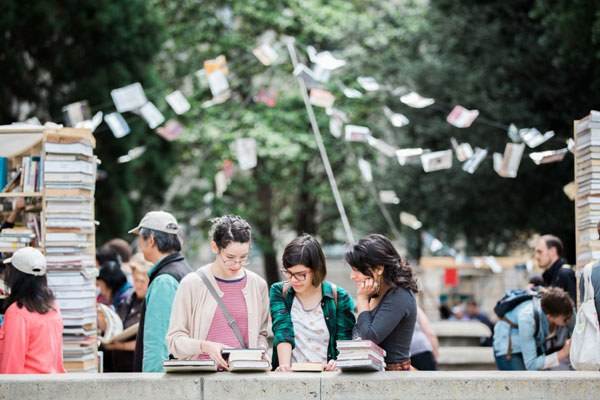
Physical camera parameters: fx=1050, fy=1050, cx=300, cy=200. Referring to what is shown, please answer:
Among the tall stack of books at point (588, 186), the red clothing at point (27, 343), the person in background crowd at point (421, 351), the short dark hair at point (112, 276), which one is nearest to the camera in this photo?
the red clothing at point (27, 343)

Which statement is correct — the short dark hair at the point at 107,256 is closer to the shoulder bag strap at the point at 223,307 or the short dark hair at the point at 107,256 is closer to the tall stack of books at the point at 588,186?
the shoulder bag strap at the point at 223,307

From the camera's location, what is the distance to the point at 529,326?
853 cm

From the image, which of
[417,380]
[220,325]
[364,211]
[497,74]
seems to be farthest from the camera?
[364,211]

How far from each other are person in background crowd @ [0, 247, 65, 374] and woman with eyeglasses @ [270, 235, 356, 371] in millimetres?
1547

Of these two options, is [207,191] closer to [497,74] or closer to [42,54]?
[42,54]

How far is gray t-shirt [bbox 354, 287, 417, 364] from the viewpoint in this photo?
5.80m

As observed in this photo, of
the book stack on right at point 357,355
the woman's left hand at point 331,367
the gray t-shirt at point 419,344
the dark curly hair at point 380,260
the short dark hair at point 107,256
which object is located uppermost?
the short dark hair at point 107,256

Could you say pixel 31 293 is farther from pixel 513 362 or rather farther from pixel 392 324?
pixel 513 362

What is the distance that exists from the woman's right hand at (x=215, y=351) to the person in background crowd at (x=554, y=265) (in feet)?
14.8

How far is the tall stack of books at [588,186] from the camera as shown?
8.30m

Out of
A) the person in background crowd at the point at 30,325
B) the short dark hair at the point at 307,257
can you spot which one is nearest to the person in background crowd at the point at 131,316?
the person in background crowd at the point at 30,325

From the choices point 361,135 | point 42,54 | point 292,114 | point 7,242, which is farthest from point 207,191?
point 7,242

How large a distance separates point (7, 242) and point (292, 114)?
15418 millimetres

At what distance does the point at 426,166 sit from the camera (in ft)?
40.4
